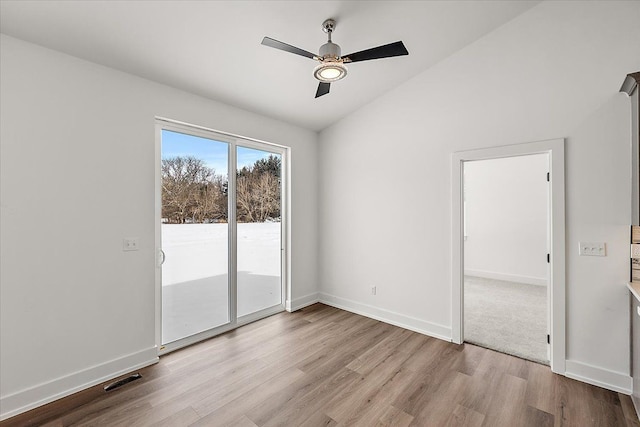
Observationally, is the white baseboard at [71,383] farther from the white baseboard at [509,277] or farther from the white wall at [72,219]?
the white baseboard at [509,277]

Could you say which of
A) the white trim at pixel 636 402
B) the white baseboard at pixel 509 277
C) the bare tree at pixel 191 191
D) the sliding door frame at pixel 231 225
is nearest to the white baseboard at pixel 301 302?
the sliding door frame at pixel 231 225

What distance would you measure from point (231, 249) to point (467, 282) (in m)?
4.94

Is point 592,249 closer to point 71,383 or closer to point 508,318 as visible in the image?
point 508,318

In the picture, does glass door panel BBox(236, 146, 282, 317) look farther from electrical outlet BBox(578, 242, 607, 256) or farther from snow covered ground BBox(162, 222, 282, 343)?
electrical outlet BBox(578, 242, 607, 256)

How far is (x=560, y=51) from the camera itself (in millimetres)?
2598

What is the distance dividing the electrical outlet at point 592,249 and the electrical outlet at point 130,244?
164 inches

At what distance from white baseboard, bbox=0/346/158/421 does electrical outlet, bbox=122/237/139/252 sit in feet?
3.30

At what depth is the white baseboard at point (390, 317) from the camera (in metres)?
3.33

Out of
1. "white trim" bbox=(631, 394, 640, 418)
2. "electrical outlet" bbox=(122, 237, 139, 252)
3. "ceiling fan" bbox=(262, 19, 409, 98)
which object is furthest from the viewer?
"electrical outlet" bbox=(122, 237, 139, 252)

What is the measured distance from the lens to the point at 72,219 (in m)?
2.33

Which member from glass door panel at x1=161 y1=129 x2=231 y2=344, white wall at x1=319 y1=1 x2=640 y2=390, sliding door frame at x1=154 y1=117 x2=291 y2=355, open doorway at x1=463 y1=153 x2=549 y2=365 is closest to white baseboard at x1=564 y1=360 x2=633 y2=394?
white wall at x1=319 y1=1 x2=640 y2=390

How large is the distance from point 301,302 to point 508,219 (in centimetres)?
466

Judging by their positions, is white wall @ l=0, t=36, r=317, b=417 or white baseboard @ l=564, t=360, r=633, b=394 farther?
white baseboard @ l=564, t=360, r=633, b=394

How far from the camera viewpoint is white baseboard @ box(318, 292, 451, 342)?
131 inches
